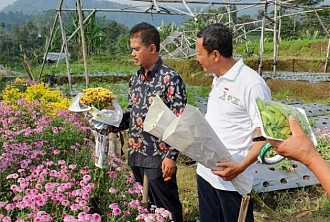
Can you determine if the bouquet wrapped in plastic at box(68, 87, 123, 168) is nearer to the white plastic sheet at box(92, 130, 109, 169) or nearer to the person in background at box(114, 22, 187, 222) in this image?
the white plastic sheet at box(92, 130, 109, 169)

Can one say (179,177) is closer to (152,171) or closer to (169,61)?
(152,171)

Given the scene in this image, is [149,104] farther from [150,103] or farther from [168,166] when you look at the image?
[168,166]

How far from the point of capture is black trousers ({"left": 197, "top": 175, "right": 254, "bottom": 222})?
2326mm

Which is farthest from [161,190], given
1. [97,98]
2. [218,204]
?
[97,98]

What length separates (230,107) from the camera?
87.8 inches

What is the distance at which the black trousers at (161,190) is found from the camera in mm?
2703

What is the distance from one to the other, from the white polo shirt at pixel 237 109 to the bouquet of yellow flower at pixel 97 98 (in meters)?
0.62

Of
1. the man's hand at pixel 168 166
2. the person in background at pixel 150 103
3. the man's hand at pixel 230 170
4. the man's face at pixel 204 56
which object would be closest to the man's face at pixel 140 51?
the person in background at pixel 150 103

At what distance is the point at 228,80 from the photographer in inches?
87.8

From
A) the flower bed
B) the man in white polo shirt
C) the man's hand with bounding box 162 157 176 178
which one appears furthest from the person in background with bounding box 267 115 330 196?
the man's hand with bounding box 162 157 176 178

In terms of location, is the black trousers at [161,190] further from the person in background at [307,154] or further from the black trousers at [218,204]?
the person in background at [307,154]

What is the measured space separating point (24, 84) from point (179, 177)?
282 centimetres

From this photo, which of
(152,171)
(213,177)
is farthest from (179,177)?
(213,177)

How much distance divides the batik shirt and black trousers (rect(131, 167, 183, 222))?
58 millimetres
